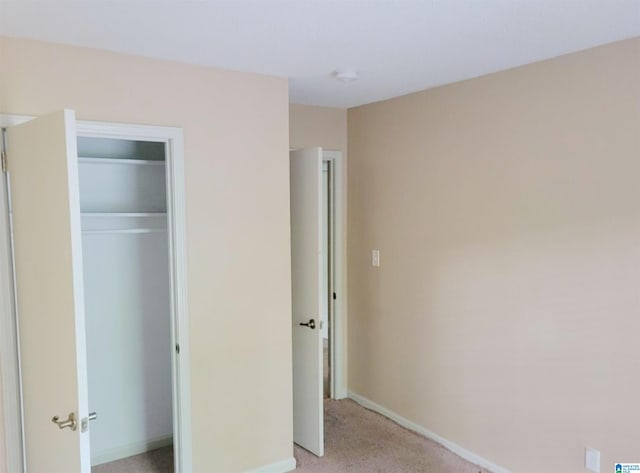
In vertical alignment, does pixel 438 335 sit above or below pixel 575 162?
below

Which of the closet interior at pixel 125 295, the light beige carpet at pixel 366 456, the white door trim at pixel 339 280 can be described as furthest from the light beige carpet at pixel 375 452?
the closet interior at pixel 125 295

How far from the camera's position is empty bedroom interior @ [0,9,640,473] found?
246 cm

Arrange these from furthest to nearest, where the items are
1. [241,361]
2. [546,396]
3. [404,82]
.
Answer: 1. [404,82]
2. [241,361]
3. [546,396]

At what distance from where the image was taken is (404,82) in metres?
3.20

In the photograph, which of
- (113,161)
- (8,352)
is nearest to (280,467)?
(8,352)

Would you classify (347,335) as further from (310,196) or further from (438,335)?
(310,196)

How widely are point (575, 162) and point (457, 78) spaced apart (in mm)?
894

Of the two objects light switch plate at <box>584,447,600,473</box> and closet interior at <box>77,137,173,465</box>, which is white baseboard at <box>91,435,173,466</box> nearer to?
closet interior at <box>77,137,173,465</box>

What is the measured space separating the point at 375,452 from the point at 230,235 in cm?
175

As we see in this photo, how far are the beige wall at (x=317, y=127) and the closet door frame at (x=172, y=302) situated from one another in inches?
55.3

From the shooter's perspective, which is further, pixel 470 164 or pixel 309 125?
pixel 309 125

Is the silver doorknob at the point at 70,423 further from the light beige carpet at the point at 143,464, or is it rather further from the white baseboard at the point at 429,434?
the white baseboard at the point at 429,434

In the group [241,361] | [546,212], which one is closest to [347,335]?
[241,361]

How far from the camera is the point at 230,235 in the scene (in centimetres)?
293
